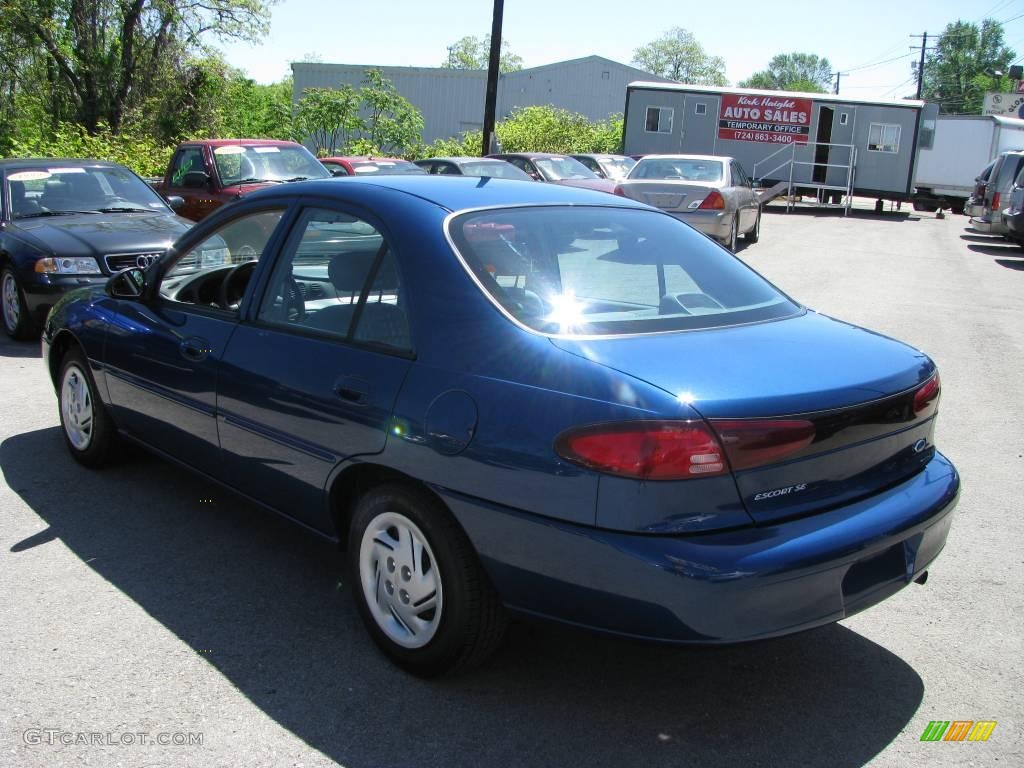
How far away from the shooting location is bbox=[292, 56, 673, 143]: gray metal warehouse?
49.5m

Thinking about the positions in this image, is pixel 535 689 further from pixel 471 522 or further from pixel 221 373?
pixel 221 373

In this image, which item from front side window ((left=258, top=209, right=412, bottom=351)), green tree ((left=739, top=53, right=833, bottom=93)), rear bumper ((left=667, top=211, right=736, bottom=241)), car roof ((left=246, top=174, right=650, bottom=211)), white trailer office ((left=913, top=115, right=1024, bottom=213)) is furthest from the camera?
green tree ((left=739, top=53, right=833, bottom=93))

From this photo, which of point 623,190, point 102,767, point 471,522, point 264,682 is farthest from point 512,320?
point 623,190

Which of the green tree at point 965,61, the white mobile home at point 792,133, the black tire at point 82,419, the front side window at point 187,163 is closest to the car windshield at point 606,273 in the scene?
the black tire at point 82,419

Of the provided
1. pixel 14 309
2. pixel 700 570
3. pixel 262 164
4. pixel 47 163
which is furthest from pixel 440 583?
pixel 262 164

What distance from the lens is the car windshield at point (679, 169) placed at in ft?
51.8

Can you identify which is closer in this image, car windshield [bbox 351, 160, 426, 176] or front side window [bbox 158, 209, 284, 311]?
front side window [bbox 158, 209, 284, 311]

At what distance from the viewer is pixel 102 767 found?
279cm

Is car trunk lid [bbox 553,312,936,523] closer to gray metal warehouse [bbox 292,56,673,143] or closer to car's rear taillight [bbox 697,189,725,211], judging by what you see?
car's rear taillight [bbox 697,189,725,211]

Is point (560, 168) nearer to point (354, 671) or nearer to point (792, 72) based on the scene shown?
point (354, 671)

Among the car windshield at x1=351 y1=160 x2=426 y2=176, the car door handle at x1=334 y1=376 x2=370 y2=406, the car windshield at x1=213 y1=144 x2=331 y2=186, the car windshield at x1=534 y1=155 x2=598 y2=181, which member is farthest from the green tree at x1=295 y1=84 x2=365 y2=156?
the car door handle at x1=334 y1=376 x2=370 y2=406

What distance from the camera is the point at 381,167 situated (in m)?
16.2

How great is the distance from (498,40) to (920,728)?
804 inches

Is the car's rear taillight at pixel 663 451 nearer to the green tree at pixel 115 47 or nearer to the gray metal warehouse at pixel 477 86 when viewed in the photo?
the green tree at pixel 115 47
